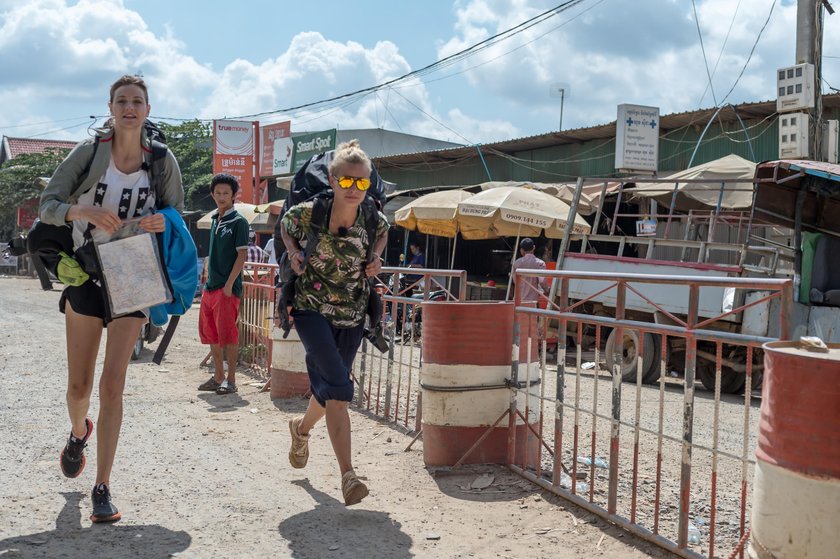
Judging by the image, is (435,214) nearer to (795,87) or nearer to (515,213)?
(515,213)

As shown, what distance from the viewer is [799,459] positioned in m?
2.81

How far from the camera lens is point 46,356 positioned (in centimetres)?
1037

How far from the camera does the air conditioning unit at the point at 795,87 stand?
13133 mm

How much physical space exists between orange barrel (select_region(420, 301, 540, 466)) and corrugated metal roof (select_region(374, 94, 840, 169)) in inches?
520

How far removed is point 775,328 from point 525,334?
4.11 metres

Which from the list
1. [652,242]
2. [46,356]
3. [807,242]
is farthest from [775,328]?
[46,356]

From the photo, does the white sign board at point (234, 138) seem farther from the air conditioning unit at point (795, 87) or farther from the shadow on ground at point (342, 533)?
the shadow on ground at point (342, 533)

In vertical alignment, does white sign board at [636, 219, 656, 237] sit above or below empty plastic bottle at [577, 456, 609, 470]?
above

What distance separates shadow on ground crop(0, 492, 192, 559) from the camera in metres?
3.70

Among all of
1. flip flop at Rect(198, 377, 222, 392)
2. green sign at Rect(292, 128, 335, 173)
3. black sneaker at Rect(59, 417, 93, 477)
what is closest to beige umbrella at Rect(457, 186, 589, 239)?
flip flop at Rect(198, 377, 222, 392)

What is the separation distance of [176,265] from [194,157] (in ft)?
125

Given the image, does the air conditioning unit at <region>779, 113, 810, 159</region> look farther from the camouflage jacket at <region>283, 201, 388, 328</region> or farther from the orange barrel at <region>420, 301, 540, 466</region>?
the camouflage jacket at <region>283, 201, 388, 328</region>

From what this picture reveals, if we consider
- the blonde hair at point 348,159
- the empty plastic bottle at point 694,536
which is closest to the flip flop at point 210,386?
the blonde hair at point 348,159

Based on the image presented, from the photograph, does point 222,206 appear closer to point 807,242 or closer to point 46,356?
point 46,356
